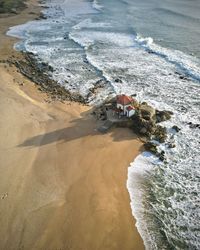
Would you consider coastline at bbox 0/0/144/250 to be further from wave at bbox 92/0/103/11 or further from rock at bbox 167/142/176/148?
wave at bbox 92/0/103/11

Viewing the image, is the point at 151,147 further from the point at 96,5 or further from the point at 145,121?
the point at 96,5

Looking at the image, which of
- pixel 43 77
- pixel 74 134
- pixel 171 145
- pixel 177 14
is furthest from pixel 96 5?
pixel 171 145

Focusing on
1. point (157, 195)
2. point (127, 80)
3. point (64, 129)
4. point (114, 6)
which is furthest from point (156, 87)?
point (114, 6)

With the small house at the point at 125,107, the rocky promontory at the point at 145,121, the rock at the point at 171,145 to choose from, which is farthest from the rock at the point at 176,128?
the small house at the point at 125,107

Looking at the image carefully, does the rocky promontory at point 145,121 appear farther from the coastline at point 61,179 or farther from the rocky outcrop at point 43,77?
the rocky outcrop at point 43,77

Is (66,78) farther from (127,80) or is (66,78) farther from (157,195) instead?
(157,195)

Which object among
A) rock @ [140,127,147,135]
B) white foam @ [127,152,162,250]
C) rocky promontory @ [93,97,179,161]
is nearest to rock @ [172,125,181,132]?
rocky promontory @ [93,97,179,161]

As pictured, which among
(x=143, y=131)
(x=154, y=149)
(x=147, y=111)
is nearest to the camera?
(x=154, y=149)
